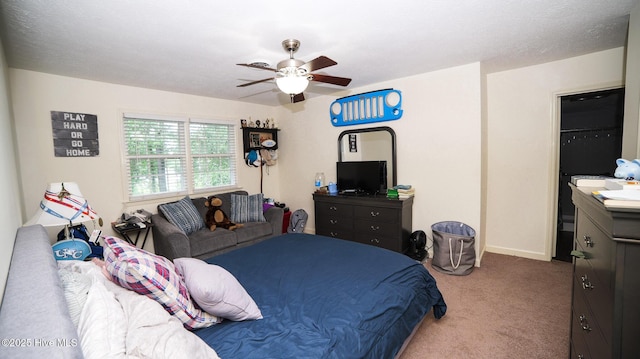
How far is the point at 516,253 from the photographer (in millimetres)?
3643

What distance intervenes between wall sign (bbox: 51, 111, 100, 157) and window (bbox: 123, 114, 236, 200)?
13.3 inches

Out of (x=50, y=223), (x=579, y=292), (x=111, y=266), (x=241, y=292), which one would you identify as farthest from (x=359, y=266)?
(x=50, y=223)

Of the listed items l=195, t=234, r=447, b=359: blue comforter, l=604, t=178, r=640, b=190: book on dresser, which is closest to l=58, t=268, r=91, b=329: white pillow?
l=195, t=234, r=447, b=359: blue comforter

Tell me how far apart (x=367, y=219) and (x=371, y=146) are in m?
1.11

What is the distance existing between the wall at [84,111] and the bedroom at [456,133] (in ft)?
0.03

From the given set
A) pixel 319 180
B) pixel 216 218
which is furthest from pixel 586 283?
pixel 216 218

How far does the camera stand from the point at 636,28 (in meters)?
1.92

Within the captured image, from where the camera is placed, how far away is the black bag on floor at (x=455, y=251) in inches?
124

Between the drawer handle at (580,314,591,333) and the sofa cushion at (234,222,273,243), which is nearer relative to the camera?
the drawer handle at (580,314,591,333)

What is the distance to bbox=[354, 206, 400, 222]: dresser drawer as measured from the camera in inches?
139

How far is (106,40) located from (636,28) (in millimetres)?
3927

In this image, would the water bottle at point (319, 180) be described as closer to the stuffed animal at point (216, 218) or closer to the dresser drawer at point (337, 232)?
the dresser drawer at point (337, 232)

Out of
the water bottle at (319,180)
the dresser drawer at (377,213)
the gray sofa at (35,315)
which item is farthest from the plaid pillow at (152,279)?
the water bottle at (319,180)

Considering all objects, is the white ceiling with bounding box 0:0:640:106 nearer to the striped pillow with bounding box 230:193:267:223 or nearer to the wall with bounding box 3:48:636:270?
the wall with bounding box 3:48:636:270
